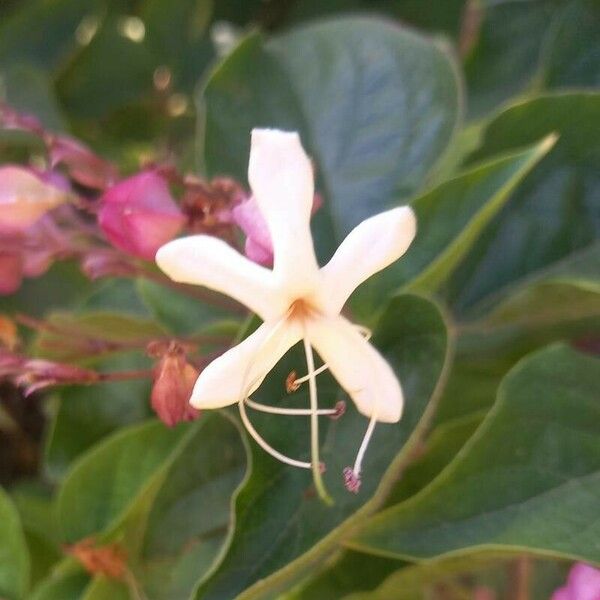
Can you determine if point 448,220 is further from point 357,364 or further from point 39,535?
point 39,535

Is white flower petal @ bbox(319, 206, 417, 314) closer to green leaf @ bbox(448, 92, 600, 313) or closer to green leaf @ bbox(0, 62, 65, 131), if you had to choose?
green leaf @ bbox(448, 92, 600, 313)

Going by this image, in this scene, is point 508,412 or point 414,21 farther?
point 414,21

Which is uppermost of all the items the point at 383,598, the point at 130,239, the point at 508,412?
the point at 130,239

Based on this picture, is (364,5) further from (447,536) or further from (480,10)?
(447,536)

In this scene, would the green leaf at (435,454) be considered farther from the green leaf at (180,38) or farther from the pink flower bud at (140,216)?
the green leaf at (180,38)

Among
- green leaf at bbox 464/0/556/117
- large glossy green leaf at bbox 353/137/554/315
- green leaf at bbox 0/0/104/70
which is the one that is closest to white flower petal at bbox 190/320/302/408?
large glossy green leaf at bbox 353/137/554/315

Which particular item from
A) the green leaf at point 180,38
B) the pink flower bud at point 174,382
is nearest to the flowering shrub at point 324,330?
the pink flower bud at point 174,382

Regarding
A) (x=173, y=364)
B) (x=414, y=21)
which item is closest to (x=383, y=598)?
(x=173, y=364)
